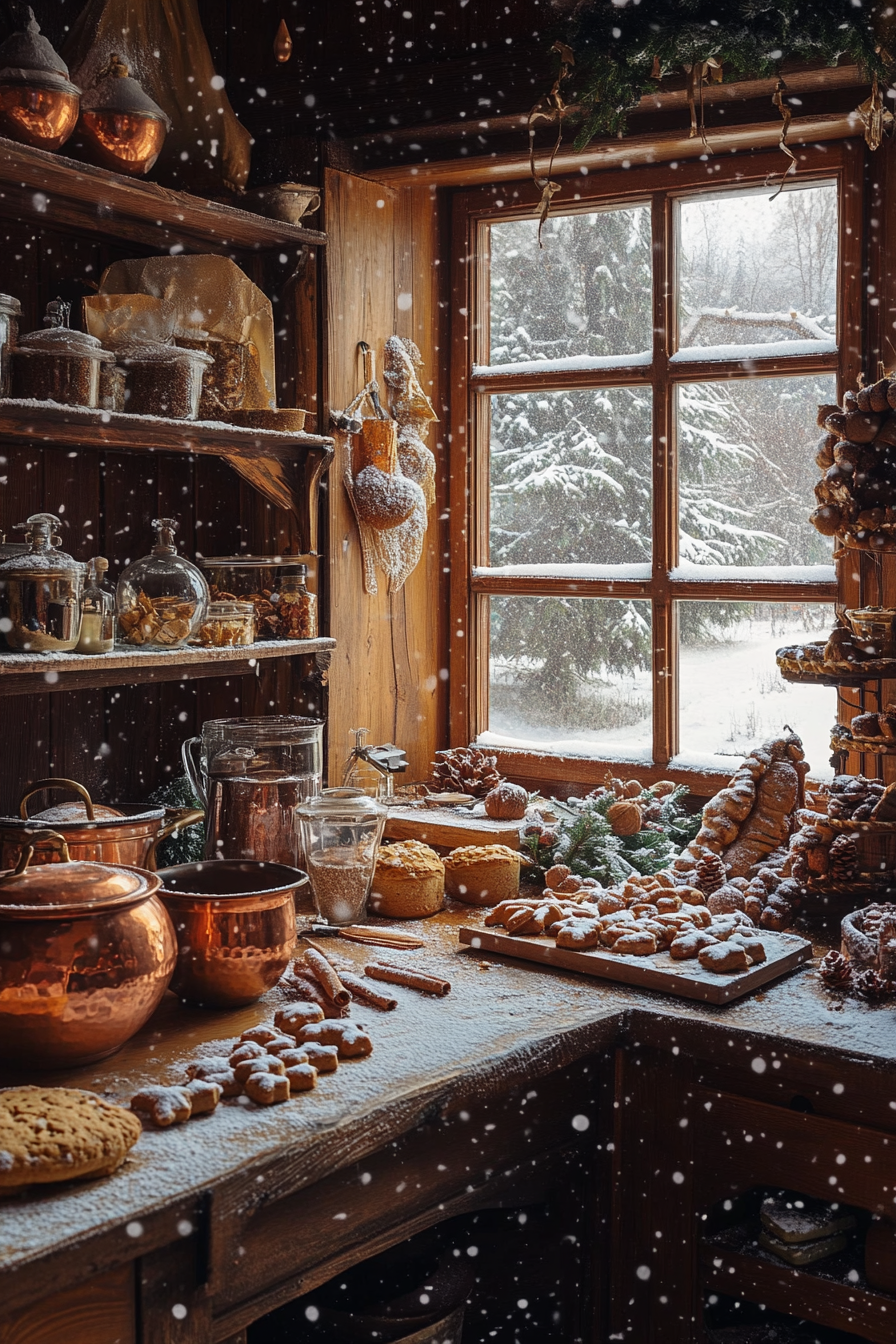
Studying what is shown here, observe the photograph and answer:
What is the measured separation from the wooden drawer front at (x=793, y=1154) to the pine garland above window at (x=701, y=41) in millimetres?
1592

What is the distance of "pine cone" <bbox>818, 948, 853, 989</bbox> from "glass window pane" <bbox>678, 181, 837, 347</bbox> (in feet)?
3.95

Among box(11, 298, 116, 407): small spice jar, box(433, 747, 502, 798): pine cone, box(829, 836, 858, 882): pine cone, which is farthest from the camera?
box(433, 747, 502, 798): pine cone

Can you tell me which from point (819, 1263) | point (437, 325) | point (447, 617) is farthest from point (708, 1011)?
point (437, 325)

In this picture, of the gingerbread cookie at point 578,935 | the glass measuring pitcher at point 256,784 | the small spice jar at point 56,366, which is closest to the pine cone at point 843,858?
the gingerbread cookie at point 578,935

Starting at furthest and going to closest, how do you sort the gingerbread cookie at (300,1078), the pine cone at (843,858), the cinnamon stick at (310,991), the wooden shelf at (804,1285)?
the pine cone at (843,858)
the cinnamon stick at (310,991)
the wooden shelf at (804,1285)
the gingerbread cookie at (300,1078)

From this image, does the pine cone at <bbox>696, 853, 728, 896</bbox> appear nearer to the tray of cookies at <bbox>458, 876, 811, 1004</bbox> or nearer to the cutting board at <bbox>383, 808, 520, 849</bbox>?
the tray of cookies at <bbox>458, 876, 811, 1004</bbox>

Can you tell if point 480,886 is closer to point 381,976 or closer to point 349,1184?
point 381,976

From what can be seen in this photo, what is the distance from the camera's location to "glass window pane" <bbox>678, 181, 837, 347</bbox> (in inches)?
97.4

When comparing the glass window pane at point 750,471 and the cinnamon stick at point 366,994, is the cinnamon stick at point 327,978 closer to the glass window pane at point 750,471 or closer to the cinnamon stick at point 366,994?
the cinnamon stick at point 366,994

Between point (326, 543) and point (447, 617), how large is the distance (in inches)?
16.7

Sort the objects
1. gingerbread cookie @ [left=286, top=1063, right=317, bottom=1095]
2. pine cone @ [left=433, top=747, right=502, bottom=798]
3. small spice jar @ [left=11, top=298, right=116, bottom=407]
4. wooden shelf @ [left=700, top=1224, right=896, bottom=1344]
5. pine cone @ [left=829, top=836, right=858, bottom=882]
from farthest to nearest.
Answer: pine cone @ [left=433, top=747, right=502, bottom=798], pine cone @ [left=829, top=836, right=858, bottom=882], small spice jar @ [left=11, top=298, right=116, bottom=407], wooden shelf @ [left=700, top=1224, right=896, bottom=1344], gingerbread cookie @ [left=286, top=1063, right=317, bottom=1095]

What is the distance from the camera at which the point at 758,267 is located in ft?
8.32

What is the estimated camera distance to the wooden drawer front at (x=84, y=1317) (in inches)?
48.4

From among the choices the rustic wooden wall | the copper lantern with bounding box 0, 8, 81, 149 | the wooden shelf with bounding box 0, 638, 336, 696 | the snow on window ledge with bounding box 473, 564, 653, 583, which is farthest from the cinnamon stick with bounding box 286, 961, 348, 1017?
the copper lantern with bounding box 0, 8, 81, 149
